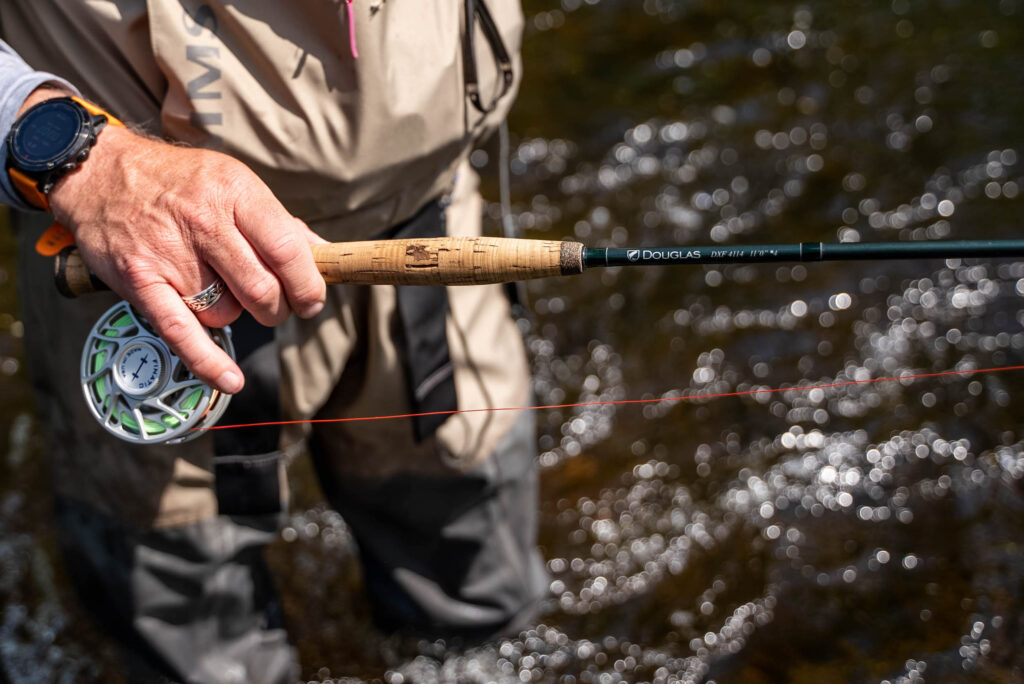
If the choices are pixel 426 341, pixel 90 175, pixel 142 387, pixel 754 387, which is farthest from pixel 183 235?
pixel 754 387

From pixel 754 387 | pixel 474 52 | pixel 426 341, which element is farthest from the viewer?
pixel 754 387

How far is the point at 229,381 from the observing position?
1.55 m

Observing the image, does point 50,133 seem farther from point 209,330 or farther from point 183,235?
point 209,330

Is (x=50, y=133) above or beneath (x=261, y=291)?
above

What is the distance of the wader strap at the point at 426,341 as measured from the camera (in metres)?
1.96

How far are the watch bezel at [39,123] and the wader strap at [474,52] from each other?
66cm

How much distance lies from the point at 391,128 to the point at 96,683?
1.89 m

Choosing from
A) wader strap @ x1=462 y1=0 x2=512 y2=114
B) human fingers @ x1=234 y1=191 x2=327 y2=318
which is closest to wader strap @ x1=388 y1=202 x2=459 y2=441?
wader strap @ x1=462 y1=0 x2=512 y2=114

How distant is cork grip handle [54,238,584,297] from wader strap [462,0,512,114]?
1.12ft

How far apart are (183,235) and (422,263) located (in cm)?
39

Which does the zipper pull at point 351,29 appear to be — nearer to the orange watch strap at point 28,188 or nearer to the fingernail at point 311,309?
the fingernail at point 311,309

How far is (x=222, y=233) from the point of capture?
148 centimetres

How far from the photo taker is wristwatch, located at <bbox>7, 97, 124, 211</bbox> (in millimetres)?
1515

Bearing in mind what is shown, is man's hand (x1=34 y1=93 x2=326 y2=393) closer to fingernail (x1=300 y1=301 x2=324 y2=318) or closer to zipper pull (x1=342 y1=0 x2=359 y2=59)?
fingernail (x1=300 y1=301 x2=324 y2=318)
